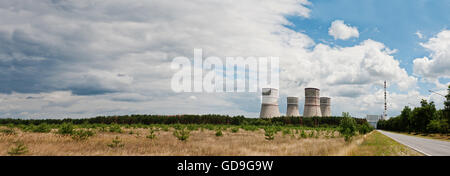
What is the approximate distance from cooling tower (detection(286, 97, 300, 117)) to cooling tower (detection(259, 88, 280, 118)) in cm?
630

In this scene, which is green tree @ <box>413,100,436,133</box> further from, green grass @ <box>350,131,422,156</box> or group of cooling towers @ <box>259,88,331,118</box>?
green grass @ <box>350,131,422,156</box>

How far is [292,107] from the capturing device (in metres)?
80.8

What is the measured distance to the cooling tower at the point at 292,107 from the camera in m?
80.4

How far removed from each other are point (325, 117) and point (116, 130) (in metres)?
76.0

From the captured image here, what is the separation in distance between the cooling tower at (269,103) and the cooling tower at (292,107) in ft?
20.7

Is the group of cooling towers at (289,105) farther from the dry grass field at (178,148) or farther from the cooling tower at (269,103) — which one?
the dry grass field at (178,148)

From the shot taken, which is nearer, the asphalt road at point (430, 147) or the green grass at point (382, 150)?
the green grass at point (382, 150)

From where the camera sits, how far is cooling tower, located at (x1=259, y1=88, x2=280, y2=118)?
74562 millimetres

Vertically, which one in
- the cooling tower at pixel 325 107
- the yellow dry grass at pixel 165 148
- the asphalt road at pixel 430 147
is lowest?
the asphalt road at pixel 430 147

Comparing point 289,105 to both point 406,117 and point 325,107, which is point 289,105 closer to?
point 325,107

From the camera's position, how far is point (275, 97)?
76312 mm

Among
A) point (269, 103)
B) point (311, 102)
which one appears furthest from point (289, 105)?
point (269, 103)

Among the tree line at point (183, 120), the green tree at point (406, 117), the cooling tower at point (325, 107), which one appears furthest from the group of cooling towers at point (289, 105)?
the green tree at point (406, 117)

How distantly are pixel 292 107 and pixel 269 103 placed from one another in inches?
369
